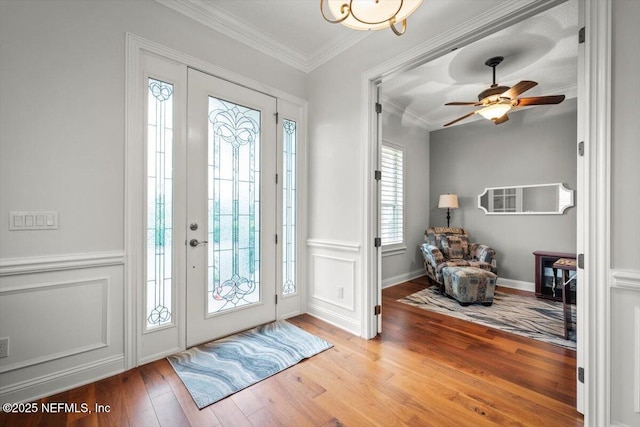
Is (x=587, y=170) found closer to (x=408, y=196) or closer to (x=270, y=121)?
(x=270, y=121)

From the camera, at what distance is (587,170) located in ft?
4.99

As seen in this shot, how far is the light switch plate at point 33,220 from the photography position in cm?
168

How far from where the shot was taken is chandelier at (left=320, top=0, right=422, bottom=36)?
127 cm

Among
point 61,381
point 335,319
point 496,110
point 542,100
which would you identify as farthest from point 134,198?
point 542,100

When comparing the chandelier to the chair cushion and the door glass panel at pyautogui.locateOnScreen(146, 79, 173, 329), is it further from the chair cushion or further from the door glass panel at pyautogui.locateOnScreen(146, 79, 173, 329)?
the chair cushion

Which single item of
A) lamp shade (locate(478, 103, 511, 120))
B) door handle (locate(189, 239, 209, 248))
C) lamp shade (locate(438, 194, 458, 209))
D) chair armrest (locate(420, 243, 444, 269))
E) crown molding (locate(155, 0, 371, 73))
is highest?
crown molding (locate(155, 0, 371, 73))

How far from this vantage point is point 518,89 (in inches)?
111

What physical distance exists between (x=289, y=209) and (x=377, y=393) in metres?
1.97

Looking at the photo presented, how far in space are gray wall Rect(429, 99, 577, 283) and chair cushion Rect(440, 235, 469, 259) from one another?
17.9 inches

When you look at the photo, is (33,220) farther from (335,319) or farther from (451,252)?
(451,252)

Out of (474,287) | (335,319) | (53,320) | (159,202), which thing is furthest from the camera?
(474,287)

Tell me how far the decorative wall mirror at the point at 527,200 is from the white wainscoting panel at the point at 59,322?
17.3 feet

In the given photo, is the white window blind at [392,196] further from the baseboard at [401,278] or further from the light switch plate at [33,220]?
the light switch plate at [33,220]

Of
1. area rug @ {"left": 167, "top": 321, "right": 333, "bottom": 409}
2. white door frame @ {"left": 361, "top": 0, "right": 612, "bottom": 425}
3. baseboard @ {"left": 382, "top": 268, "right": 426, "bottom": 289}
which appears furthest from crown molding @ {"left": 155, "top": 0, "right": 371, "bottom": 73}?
baseboard @ {"left": 382, "top": 268, "right": 426, "bottom": 289}
